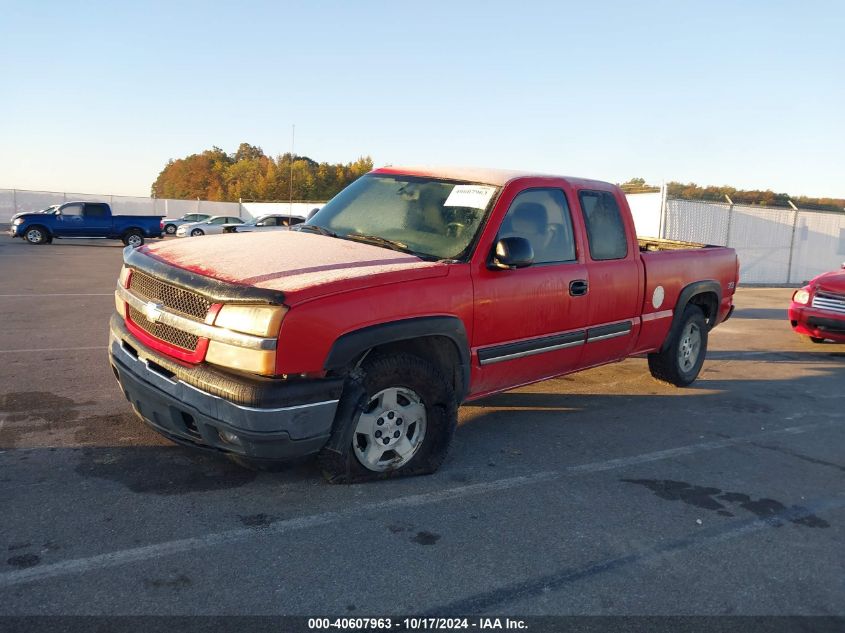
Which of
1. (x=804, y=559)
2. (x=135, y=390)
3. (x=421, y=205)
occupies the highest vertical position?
(x=421, y=205)

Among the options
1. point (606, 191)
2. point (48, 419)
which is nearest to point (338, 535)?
point (48, 419)

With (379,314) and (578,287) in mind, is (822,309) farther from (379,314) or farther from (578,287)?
(379,314)

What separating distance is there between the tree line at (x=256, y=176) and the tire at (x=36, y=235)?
103ft

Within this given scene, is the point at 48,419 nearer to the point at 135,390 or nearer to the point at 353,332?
the point at 135,390

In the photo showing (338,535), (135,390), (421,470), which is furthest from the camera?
(421,470)

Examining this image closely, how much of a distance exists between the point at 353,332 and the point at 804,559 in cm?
255

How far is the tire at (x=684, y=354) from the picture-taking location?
262 inches

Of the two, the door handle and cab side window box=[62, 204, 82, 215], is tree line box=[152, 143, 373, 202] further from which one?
the door handle

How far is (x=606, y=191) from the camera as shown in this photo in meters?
5.71

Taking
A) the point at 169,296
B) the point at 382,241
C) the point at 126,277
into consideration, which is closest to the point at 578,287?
the point at 382,241

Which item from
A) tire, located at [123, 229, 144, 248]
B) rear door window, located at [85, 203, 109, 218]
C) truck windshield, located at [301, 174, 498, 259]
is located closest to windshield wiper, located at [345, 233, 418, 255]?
truck windshield, located at [301, 174, 498, 259]

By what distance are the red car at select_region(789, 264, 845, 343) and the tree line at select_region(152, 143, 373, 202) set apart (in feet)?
165

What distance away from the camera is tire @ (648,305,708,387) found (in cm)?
665

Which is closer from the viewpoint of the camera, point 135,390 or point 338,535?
point 338,535
